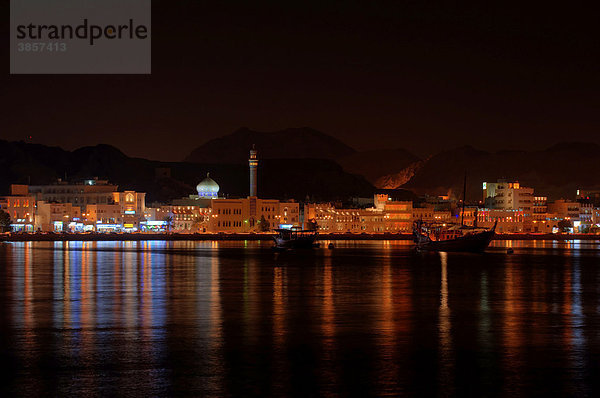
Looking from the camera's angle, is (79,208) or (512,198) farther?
(512,198)

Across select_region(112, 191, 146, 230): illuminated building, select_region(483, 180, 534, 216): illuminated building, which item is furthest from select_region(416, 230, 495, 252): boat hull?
select_region(483, 180, 534, 216): illuminated building

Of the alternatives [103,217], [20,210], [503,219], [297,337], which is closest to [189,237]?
[103,217]

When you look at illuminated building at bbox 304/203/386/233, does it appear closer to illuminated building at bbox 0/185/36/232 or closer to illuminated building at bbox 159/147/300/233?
illuminated building at bbox 159/147/300/233

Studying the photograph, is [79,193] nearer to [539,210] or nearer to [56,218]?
[56,218]

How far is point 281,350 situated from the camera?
1914 centimetres

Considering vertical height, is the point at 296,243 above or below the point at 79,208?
below

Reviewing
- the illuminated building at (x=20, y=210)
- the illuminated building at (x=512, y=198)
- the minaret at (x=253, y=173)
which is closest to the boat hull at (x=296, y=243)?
the minaret at (x=253, y=173)

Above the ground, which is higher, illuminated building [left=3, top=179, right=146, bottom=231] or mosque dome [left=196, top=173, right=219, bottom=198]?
mosque dome [left=196, top=173, right=219, bottom=198]

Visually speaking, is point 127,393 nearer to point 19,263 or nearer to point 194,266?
point 194,266

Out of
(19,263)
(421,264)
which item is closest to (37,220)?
(19,263)

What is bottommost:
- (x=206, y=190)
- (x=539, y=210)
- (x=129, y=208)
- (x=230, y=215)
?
(x=230, y=215)

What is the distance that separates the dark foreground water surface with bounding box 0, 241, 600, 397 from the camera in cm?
1571

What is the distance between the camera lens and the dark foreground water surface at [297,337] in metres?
15.7

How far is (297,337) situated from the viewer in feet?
68.9
